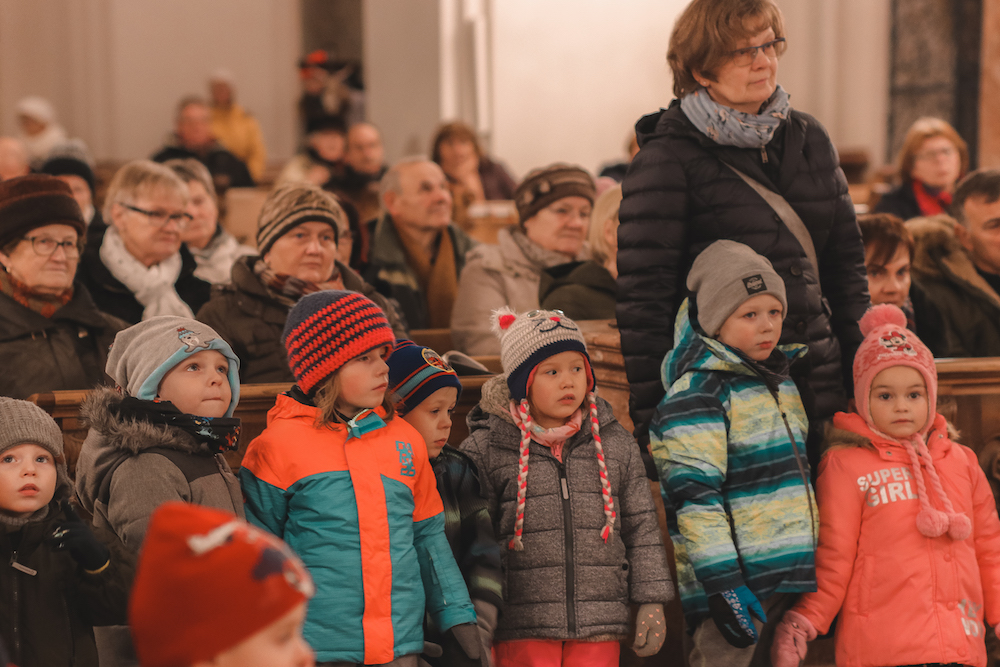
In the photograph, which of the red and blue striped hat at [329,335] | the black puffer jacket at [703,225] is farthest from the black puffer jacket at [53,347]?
the black puffer jacket at [703,225]

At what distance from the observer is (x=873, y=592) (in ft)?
9.89

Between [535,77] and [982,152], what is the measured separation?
3.78m

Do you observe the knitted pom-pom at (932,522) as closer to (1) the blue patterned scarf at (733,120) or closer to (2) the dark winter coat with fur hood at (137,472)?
(1) the blue patterned scarf at (733,120)

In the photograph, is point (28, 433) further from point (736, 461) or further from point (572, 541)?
point (736, 461)

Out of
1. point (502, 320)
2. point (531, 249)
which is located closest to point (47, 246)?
point (502, 320)

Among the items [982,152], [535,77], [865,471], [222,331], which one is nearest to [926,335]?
[865,471]

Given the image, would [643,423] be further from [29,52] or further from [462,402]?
[29,52]

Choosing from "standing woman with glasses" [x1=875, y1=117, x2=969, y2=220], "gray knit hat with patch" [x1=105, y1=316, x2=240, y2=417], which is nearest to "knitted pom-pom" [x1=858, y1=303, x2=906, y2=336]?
"gray knit hat with patch" [x1=105, y1=316, x2=240, y2=417]

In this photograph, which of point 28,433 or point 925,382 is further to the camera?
point 925,382

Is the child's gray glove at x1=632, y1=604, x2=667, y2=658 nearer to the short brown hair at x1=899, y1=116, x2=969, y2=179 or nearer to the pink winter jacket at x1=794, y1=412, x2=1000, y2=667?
the pink winter jacket at x1=794, y1=412, x2=1000, y2=667

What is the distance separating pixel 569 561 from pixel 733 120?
1297mm

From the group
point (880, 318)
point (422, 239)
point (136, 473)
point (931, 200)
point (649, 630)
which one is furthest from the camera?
point (931, 200)

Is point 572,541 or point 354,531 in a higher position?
point 354,531

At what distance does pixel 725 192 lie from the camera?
312 centimetres
